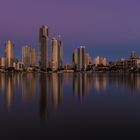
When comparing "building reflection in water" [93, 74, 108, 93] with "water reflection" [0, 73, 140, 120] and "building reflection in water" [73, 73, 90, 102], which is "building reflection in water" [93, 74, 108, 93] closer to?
"water reflection" [0, 73, 140, 120]

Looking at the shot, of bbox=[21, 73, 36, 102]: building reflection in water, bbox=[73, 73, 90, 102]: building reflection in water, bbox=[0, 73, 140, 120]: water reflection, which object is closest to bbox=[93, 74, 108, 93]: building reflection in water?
bbox=[0, 73, 140, 120]: water reflection

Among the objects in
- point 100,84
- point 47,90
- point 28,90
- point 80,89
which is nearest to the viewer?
point 47,90

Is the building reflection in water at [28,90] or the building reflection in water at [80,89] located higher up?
the building reflection in water at [28,90]

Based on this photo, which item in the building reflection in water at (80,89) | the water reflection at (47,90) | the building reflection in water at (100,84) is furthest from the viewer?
the building reflection in water at (100,84)

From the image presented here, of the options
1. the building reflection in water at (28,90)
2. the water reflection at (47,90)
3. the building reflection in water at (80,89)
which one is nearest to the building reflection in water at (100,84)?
the water reflection at (47,90)

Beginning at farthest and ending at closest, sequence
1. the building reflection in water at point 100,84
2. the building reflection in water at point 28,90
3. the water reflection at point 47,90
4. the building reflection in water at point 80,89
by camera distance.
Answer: the building reflection in water at point 100,84
the building reflection in water at point 80,89
the building reflection in water at point 28,90
the water reflection at point 47,90

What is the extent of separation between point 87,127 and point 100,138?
2109mm

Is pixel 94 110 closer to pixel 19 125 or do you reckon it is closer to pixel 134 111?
pixel 134 111

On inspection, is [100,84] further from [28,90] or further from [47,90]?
[28,90]

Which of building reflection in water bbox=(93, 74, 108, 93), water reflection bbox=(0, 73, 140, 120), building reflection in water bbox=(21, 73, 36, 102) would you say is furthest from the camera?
building reflection in water bbox=(93, 74, 108, 93)

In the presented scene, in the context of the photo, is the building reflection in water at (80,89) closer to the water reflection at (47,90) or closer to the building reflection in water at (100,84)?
the water reflection at (47,90)

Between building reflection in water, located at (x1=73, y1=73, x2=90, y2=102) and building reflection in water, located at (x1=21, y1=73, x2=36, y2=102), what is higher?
building reflection in water, located at (x1=21, y1=73, x2=36, y2=102)

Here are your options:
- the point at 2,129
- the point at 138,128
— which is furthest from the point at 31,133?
the point at 138,128

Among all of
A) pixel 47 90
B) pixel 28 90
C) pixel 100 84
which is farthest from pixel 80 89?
pixel 100 84
